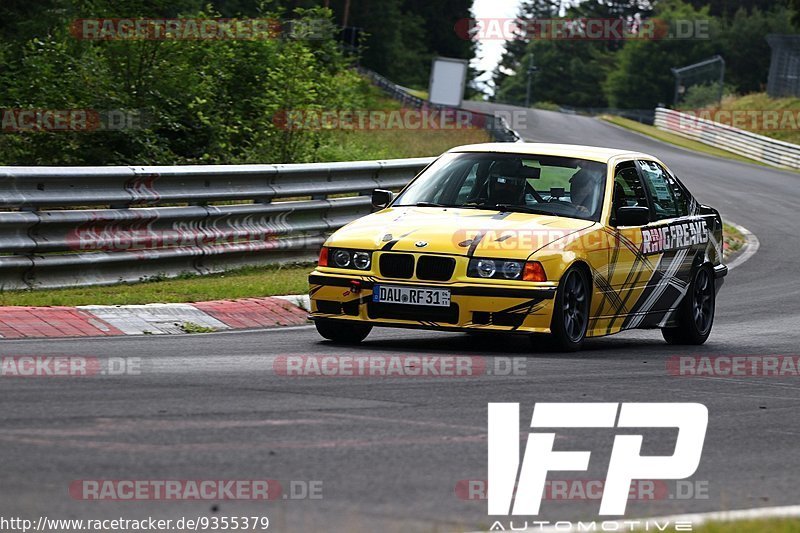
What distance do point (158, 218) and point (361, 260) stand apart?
3590mm

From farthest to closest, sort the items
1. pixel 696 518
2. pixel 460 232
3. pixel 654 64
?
pixel 654 64 → pixel 460 232 → pixel 696 518

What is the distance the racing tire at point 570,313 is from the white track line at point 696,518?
4.39 meters

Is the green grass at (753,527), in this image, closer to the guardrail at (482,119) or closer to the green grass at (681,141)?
the guardrail at (482,119)

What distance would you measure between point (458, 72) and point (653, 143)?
63.8ft

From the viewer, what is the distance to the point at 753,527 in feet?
15.6

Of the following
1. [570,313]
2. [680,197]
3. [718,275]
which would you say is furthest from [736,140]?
[570,313]

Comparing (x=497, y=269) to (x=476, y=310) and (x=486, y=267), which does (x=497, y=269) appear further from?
(x=476, y=310)

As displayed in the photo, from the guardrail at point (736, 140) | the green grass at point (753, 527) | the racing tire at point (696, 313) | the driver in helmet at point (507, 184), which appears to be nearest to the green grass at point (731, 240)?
the racing tire at point (696, 313)

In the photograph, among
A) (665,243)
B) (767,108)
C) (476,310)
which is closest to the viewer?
(476,310)

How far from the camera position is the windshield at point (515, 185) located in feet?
34.7

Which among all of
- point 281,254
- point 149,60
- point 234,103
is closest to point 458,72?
point 234,103

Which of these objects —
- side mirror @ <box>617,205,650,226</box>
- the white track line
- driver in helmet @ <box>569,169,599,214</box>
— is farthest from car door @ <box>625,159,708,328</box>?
the white track line

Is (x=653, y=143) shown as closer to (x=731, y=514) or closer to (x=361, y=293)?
(x=361, y=293)

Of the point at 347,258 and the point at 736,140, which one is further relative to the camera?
the point at 736,140
